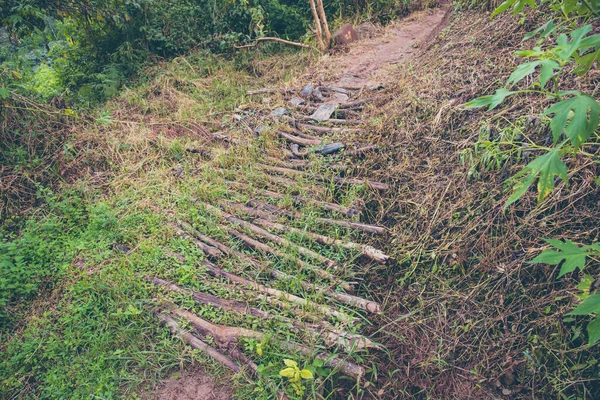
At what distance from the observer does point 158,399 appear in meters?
2.62

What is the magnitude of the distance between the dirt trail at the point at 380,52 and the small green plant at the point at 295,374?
13.5 feet

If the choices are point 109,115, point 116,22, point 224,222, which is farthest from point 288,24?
point 224,222

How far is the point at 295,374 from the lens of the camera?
246cm

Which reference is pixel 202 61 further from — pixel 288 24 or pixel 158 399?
pixel 158 399

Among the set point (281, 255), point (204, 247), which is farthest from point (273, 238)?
point (204, 247)

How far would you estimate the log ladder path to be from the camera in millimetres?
2762

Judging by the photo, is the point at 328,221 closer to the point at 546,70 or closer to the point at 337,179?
the point at 337,179

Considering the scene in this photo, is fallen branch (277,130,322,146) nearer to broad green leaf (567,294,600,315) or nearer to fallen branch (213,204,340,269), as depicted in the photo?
fallen branch (213,204,340,269)

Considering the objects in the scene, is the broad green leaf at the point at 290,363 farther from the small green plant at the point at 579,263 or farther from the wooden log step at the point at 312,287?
the small green plant at the point at 579,263

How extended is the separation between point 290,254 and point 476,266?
55.6 inches

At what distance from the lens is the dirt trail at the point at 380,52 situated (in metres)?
5.96

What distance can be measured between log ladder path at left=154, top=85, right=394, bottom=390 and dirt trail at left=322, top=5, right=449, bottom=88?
3.35 ft

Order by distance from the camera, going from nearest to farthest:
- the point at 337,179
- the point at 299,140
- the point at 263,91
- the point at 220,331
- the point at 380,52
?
the point at 220,331 < the point at 337,179 < the point at 299,140 < the point at 263,91 < the point at 380,52

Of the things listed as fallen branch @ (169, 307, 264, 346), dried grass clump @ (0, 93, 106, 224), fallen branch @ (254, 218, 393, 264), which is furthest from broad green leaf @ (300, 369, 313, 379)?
dried grass clump @ (0, 93, 106, 224)
